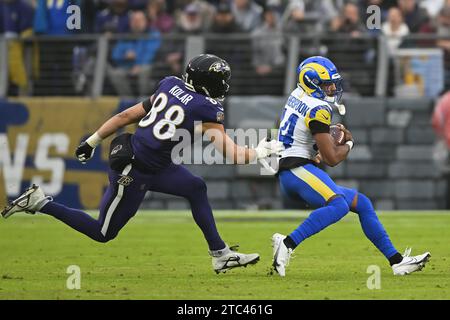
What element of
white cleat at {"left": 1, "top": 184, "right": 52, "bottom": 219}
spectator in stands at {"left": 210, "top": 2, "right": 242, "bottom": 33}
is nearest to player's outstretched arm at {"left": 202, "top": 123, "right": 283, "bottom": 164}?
white cleat at {"left": 1, "top": 184, "right": 52, "bottom": 219}

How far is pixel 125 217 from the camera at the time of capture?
951 centimetres

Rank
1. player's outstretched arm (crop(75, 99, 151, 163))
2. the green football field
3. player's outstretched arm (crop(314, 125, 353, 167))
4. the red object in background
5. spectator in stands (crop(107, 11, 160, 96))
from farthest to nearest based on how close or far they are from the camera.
Answer: spectator in stands (crop(107, 11, 160, 96))
the red object in background
player's outstretched arm (crop(75, 99, 151, 163))
player's outstretched arm (crop(314, 125, 353, 167))
the green football field

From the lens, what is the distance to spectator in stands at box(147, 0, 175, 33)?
720 inches

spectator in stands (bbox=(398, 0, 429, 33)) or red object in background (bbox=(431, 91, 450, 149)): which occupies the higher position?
spectator in stands (bbox=(398, 0, 429, 33))

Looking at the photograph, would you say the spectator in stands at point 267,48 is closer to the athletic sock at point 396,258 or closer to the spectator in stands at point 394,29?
the spectator in stands at point 394,29

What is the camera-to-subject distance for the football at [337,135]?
9.62 meters

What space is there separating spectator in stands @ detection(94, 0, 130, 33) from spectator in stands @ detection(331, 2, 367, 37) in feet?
10.5

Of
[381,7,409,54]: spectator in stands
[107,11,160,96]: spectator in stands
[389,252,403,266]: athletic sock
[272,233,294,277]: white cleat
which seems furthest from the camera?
[107,11,160,96]: spectator in stands

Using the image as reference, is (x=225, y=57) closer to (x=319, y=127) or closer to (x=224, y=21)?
(x=224, y=21)

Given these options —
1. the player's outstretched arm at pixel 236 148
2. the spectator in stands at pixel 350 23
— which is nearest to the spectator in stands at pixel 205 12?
the spectator in stands at pixel 350 23

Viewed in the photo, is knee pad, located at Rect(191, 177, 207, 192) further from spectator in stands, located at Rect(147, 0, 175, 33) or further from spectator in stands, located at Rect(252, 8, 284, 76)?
spectator in stands, located at Rect(147, 0, 175, 33)

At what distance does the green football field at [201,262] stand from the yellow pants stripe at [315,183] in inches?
26.3
